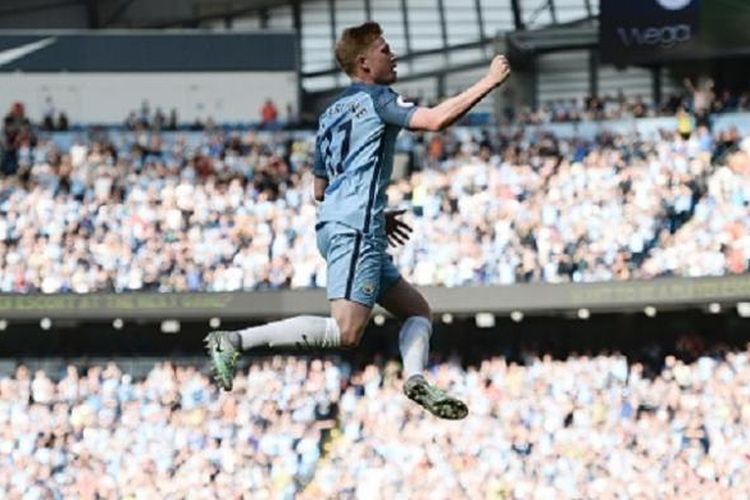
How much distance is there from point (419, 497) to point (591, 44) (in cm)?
1914

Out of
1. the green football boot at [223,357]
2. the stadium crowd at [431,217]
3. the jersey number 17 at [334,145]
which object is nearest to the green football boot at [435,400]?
the green football boot at [223,357]

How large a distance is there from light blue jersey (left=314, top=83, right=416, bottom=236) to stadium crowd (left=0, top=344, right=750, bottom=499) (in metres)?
14.8

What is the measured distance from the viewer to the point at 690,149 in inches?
1146

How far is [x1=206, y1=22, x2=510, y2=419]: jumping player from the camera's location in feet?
30.9

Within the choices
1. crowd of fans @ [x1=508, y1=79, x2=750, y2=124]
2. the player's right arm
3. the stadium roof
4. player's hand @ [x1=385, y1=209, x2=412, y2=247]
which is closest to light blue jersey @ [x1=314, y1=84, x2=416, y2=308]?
player's hand @ [x1=385, y1=209, x2=412, y2=247]

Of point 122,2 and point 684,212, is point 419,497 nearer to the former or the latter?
point 684,212

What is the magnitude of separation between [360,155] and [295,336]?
3.42ft

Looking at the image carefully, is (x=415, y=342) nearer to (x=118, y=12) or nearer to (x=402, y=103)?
(x=402, y=103)

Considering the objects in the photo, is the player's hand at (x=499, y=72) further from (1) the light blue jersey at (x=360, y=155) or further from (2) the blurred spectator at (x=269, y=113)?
(2) the blurred spectator at (x=269, y=113)

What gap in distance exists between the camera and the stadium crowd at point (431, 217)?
27453 mm

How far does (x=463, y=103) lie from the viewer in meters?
8.89

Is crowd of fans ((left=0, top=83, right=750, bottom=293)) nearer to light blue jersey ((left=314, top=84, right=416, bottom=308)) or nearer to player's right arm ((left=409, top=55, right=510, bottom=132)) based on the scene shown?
light blue jersey ((left=314, top=84, right=416, bottom=308))

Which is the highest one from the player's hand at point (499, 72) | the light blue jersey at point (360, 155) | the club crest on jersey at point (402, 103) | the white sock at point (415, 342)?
the player's hand at point (499, 72)

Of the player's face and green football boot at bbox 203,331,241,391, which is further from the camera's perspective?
green football boot at bbox 203,331,241,391
